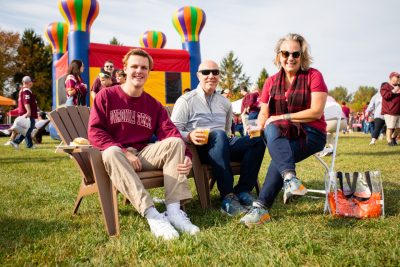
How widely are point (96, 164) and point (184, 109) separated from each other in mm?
1254

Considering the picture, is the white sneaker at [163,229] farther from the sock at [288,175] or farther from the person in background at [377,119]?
the person in background at [377,119]

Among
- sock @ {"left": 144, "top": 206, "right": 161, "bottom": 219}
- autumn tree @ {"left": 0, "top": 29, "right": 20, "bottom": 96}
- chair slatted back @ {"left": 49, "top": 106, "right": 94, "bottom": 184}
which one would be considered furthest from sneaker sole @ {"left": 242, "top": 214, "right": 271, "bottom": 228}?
autumn tree @ {"left": 0, "top": 29, "right": 20, "bottom": 96}

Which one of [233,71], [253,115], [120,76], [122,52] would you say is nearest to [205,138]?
[120,76]

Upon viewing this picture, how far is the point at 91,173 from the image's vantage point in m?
3.08

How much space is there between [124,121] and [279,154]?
124 cm

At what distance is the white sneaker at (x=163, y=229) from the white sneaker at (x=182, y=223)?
0.34ft

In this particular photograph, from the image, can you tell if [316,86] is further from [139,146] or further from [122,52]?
[122,52]

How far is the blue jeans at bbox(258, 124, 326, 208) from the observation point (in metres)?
2.70

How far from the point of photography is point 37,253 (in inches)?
86.5

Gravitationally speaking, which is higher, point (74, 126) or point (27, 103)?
point (27, 103)

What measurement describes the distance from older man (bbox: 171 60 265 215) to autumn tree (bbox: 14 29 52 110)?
39619 millimetres

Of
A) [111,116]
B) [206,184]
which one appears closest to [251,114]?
[206,184]

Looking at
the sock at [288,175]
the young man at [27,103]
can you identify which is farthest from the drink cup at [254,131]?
the young man at [27,103]

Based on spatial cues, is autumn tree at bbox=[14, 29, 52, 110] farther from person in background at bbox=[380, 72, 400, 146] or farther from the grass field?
the grass field
